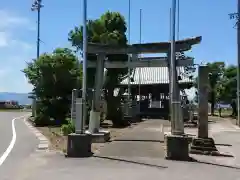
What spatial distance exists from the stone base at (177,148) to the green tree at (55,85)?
18.9 meters

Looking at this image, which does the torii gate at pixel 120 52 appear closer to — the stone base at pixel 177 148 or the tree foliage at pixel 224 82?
the stone base at pixel 177 148

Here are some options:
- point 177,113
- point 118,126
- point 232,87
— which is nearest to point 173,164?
point 177,113

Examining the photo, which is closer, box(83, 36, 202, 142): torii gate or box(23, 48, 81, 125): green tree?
box(83, 36, 202, 142): torii gate

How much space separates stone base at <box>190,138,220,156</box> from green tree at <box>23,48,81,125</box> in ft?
57.6

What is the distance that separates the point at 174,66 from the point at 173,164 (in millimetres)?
4478

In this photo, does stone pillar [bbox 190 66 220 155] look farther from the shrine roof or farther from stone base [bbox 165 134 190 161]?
the shrine roof

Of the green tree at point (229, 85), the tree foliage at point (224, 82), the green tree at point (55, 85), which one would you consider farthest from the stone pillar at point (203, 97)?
the green tree at point (229, 85)

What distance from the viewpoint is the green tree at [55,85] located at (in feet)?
102

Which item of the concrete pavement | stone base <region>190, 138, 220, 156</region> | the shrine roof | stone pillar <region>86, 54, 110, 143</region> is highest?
the shrine roof

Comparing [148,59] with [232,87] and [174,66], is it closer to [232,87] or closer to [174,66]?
[174,66]

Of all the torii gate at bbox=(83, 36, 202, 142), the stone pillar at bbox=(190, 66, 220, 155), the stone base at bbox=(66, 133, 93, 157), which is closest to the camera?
the stone base at bbox=(66, 133, 93, 157)

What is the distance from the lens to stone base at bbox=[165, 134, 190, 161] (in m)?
12.9

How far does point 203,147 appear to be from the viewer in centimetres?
1467

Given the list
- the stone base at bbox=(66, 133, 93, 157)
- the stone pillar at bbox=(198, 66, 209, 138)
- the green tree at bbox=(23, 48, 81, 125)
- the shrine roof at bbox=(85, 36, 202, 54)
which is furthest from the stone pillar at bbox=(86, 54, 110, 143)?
the green tree at bbox=(23, 48, 81, 125)
